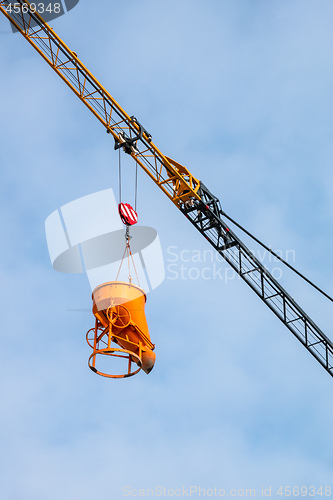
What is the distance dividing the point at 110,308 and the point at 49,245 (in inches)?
244

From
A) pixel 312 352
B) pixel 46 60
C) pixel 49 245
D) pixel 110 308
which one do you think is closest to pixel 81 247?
pixel 49 245

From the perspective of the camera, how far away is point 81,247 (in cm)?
4534

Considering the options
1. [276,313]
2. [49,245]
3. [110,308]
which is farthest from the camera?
[276,313]

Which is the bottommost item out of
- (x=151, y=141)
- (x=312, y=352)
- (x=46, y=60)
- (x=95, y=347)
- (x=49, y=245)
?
(x=95, y=347)

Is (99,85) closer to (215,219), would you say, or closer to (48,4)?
(48,4)

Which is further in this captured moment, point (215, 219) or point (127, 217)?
point (215, 219)

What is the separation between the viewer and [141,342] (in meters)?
40.8

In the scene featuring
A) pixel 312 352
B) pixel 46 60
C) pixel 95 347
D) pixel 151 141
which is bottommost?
pixel 95 347

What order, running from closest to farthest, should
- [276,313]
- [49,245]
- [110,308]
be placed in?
1. [110,308]
2. [49,245]
3. [276,313]

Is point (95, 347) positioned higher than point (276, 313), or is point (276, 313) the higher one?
point (276, 313)

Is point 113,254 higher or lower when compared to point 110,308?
higher

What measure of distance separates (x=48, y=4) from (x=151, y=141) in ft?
27.8

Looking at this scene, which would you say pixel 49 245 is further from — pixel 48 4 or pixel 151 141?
pixel 48 4

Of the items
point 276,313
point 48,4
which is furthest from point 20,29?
point 276,313
